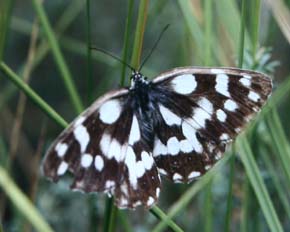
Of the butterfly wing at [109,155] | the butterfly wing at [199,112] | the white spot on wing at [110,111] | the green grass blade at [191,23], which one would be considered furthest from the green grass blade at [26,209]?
the green grass blade at [191,23]

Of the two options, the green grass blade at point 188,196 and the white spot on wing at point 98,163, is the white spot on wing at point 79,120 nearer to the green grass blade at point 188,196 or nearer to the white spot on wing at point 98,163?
the white spot on wing at point 98,163

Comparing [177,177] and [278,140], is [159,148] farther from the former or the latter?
[278,140]

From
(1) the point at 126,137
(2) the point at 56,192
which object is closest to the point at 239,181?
(2) the point at 56,192

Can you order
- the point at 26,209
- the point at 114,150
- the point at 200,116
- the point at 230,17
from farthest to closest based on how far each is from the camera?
the point at 230,17 → the point at 200,116 → the point at 114,150 → the point at 26,209

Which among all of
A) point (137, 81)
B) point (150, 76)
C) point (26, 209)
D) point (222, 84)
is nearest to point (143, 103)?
point (137, 81)

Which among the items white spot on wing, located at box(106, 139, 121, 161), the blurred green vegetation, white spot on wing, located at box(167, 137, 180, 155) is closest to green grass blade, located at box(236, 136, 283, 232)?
the blurred green vegetation

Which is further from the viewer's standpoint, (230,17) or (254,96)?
(230,17)

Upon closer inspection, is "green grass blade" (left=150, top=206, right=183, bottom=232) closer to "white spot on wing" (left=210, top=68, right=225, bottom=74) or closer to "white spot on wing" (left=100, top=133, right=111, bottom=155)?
"white spot on wing" (left=100, top=133, right=111, bottom=155)

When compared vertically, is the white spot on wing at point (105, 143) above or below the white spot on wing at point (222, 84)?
above
